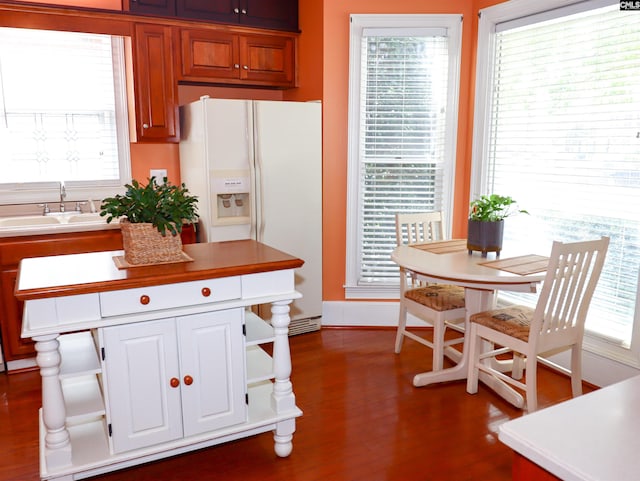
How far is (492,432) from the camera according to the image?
2703mm

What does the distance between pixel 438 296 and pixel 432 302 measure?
0.31 feet

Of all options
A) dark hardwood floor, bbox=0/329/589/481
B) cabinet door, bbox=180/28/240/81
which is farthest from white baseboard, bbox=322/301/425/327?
cabinet door, bbox=180/28/240/81

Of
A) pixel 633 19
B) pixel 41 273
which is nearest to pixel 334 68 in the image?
pixel 633 19

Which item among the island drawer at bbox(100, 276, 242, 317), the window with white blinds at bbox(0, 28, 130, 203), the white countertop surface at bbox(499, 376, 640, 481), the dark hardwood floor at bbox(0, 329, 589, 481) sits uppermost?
the window with white blinds at bbox(0, 28, 130, 203)

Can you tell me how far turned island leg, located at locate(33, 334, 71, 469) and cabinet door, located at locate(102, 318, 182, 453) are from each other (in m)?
0.17

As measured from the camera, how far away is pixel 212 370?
2258 millimetres

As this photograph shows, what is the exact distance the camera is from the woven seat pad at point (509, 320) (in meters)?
2.75

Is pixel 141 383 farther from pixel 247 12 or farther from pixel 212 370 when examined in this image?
pixel 247 12

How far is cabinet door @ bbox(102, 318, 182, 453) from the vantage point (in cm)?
208

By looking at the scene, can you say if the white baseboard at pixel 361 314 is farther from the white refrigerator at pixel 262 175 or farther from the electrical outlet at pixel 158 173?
the electrical outlet at pixel 158 173

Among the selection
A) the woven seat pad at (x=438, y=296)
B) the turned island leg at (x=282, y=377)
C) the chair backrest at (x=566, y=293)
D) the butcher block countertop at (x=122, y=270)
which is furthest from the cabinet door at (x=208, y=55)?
the chair backrest at (x=566, y=293)

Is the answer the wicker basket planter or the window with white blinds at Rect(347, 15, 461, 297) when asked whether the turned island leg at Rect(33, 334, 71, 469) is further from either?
the window with white blinds at Rect(347, 15, 461, 297)

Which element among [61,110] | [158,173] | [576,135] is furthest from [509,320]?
[61,110]

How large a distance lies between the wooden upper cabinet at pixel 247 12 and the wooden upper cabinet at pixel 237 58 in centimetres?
9
